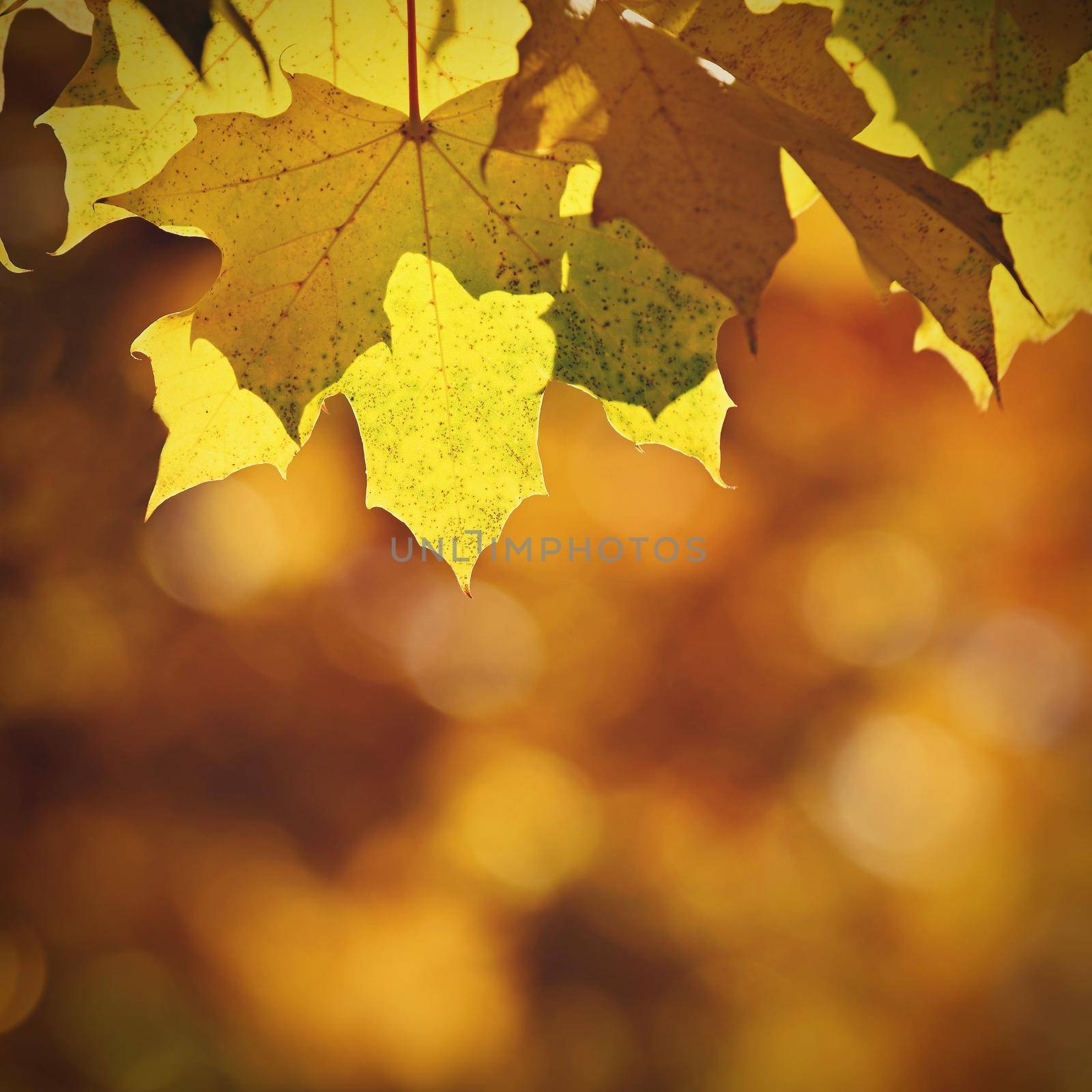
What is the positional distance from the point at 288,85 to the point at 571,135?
0.16 metres

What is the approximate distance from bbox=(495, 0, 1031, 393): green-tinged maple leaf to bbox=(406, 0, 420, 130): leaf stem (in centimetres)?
7

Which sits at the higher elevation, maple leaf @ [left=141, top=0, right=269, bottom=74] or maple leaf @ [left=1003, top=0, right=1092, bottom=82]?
maple leaf @ [left=1003, top=0, right=1092, bottom=82]

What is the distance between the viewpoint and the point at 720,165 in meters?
0.35

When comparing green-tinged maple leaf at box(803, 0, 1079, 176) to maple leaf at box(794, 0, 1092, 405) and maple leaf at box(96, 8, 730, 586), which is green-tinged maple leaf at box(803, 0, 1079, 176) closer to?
maple leaf at box(794, 0, 1092, 405)

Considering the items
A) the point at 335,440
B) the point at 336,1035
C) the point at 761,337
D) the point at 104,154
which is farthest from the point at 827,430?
the point at 336,1035

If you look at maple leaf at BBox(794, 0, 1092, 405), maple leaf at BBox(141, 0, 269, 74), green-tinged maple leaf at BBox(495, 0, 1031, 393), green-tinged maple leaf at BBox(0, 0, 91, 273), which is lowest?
green-tinged maple leaf at BBox(0, 0, 91, 273)

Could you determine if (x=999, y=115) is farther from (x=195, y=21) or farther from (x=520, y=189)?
(x=195, y=21)

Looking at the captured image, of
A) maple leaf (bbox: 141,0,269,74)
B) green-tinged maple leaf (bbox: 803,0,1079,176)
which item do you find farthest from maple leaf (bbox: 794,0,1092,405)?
maple leaf (bbox: 141,0,269,74)

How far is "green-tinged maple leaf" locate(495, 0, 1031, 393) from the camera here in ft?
1.10

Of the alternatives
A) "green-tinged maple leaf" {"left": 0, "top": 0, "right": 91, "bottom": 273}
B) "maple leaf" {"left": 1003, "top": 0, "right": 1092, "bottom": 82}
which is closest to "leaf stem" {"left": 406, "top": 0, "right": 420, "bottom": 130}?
"green-tinged maple leaf" {"left": 0, "top": 0, "right": 91, "bottom": 273}

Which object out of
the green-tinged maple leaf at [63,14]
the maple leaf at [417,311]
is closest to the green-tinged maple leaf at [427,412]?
the maple leaf at [417,311]

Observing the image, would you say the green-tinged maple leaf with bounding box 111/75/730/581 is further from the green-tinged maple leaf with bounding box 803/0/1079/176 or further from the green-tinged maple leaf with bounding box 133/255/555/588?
the green-tinged maple leaf with bounding box 803/0/1079/176

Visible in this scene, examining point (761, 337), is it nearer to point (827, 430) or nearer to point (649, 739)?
point (827, 430)

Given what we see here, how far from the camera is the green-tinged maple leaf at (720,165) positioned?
0.34 m
